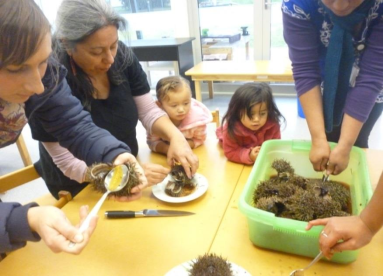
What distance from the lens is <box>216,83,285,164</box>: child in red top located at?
1244mm

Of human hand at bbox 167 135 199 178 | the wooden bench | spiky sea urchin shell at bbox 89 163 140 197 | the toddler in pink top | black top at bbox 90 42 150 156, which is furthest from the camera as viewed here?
the wooden bench

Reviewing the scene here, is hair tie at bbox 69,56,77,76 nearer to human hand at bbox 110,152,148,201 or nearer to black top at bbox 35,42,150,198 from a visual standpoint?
black top at bbox 35,42,150,198

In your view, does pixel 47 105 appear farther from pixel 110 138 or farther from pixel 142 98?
pixel 142 98

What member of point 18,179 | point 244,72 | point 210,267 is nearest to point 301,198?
point 210,267

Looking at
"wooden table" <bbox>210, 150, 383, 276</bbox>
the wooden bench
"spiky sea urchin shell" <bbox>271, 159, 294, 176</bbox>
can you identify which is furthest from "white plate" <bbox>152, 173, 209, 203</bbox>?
the wooden bench

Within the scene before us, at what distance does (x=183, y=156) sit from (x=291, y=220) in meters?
0.49

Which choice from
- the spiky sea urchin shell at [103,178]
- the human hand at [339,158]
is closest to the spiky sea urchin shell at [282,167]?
the human hand at [339,158]

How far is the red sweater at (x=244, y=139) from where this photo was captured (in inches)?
47.5

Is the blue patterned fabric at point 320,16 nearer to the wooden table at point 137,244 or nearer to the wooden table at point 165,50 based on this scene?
the wooden table at point 137,244

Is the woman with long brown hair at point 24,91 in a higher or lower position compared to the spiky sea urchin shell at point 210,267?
higher

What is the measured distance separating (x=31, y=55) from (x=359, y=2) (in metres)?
0.94

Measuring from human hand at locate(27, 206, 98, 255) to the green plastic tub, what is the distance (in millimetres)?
392

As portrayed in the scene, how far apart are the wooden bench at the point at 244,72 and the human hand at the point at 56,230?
265cm

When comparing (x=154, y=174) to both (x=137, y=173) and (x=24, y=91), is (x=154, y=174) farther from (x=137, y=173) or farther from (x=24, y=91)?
(x=24, y=91)
